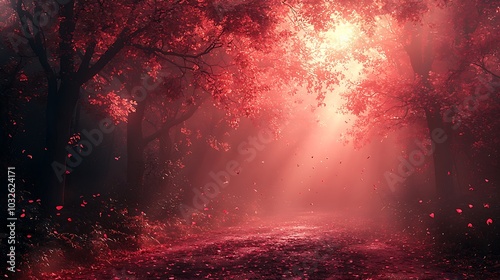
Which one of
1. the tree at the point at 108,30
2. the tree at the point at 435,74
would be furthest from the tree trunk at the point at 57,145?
the tree at the point at 435,74

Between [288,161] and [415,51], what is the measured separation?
3134 centimetres

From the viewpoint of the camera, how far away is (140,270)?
11.8 metres

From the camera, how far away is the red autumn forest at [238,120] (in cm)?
1291

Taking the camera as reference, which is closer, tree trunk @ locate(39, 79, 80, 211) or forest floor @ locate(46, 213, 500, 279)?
forest floor @ locate(46, 213, 500, 279)

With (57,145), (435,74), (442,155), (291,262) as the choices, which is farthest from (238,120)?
(442,155)

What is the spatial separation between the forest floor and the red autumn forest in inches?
2.9

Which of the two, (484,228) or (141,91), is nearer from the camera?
(484,228)

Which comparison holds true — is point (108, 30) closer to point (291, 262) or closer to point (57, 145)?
point (57, 145)

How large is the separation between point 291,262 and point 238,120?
821 cm

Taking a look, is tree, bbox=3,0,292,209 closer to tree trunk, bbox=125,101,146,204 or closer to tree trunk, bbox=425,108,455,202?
tree trunk, bbox=125,101,146,204

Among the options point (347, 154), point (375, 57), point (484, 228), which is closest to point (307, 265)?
point (484, 228)

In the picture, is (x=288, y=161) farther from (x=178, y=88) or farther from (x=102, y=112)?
(x=178, y=88)

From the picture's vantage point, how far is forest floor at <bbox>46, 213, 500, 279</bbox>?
36.7ft

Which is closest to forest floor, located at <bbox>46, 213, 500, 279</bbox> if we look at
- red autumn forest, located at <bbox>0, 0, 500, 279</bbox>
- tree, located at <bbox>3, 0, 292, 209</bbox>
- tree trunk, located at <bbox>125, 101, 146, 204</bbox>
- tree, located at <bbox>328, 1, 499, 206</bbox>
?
red autumn forest, located at <bbox>0, 0, 500, 279</bbox>
